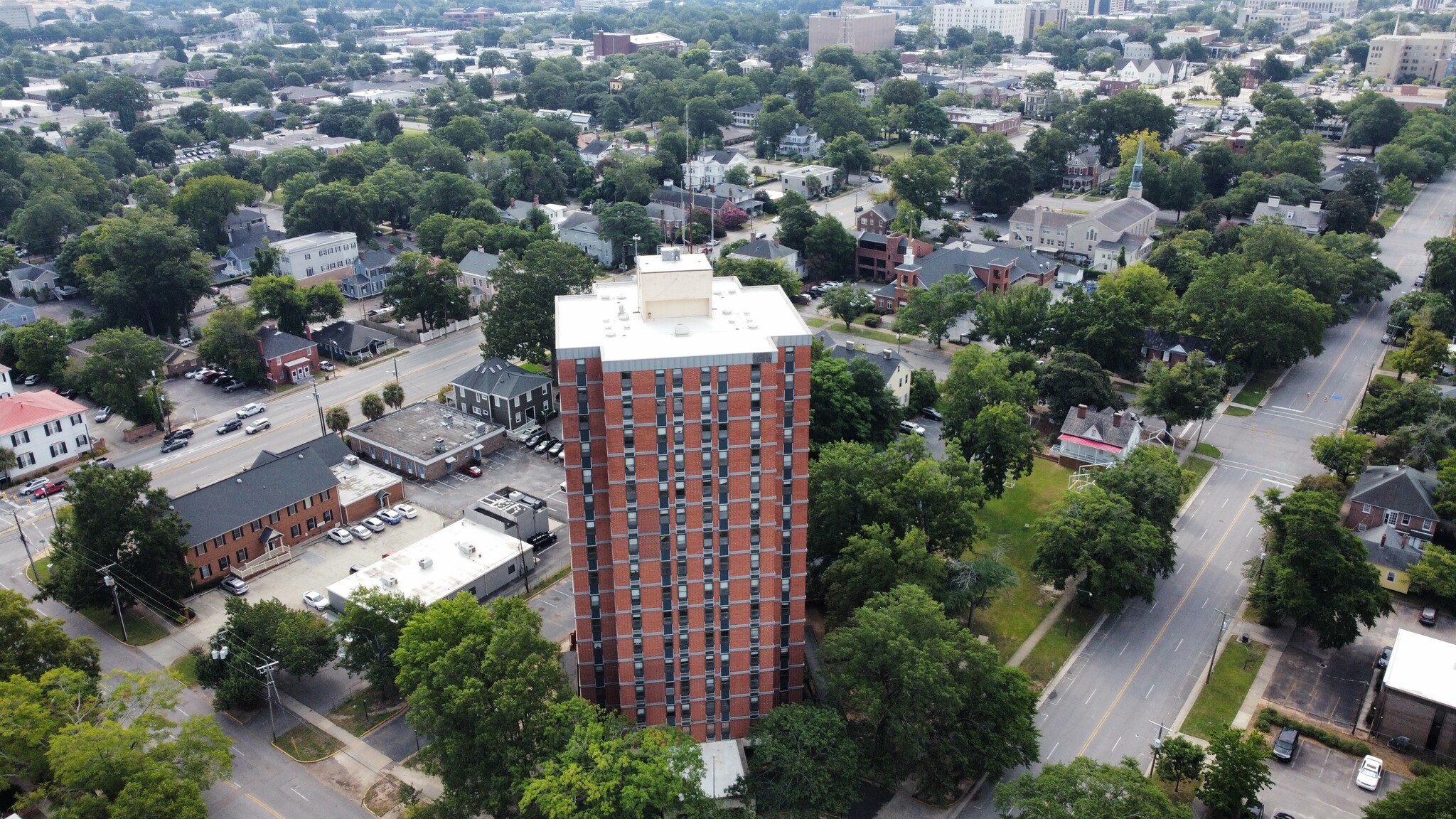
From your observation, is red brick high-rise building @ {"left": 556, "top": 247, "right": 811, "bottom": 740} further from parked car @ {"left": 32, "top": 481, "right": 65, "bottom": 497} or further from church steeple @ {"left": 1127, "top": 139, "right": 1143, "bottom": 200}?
church steeple @ {"left": 1127, "top": 139, "right": 1143, "bottom": 200}

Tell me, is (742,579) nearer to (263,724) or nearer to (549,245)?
(263,724)

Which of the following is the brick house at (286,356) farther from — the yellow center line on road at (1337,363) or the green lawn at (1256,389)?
the yellow center line on road at (1337,363)

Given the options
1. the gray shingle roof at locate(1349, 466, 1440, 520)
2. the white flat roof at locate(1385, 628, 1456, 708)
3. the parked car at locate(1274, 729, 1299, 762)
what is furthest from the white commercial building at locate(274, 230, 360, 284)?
the white flat roof at locate(1385, 628, 1456, 708)

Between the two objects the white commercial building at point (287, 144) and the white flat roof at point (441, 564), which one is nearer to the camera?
the white flat roof at point (441, 564)

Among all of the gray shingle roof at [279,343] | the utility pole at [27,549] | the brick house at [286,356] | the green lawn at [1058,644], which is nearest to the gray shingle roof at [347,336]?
the brick house at [286,356]

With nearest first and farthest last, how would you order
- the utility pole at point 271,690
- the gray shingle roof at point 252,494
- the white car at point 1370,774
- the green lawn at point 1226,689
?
the white car at point 1370,774 → the utility pole at point 271,690 → the green lawn at point 1226,689 → the gray shingle roof at point 252,494
